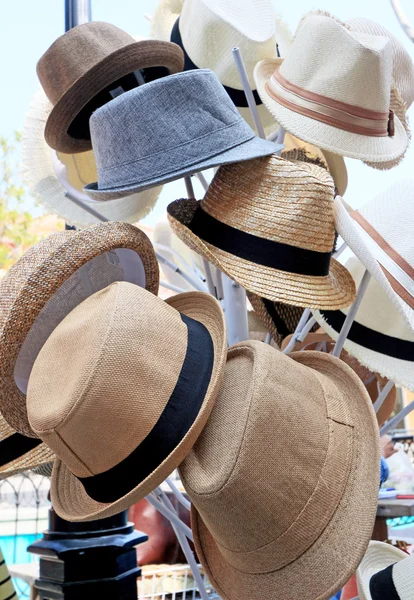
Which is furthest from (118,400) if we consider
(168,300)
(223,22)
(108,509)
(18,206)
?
(18,206)

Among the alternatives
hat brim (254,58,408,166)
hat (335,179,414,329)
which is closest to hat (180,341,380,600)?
hat (335,179,414,329)

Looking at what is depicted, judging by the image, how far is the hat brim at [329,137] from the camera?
3.60ft

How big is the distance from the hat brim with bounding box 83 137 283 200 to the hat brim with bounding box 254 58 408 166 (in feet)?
0.45

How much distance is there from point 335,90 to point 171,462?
2.31ft

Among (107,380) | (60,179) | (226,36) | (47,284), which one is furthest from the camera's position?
(60,179)

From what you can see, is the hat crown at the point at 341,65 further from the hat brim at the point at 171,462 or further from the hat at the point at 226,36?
the hat brim at the point at 171,462

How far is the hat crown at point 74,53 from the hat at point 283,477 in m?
0.60

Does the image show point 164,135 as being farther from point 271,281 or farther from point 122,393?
point 122,393

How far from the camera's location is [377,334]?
4.03 ft

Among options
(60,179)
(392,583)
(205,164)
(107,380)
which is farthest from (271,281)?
(60,179)

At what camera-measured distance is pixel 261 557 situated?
3.00 ft

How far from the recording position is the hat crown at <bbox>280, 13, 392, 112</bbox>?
3.56 feet

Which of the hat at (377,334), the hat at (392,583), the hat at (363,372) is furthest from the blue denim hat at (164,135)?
the hat at (392,583)

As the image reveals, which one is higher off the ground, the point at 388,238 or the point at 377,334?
the point at 388,238
